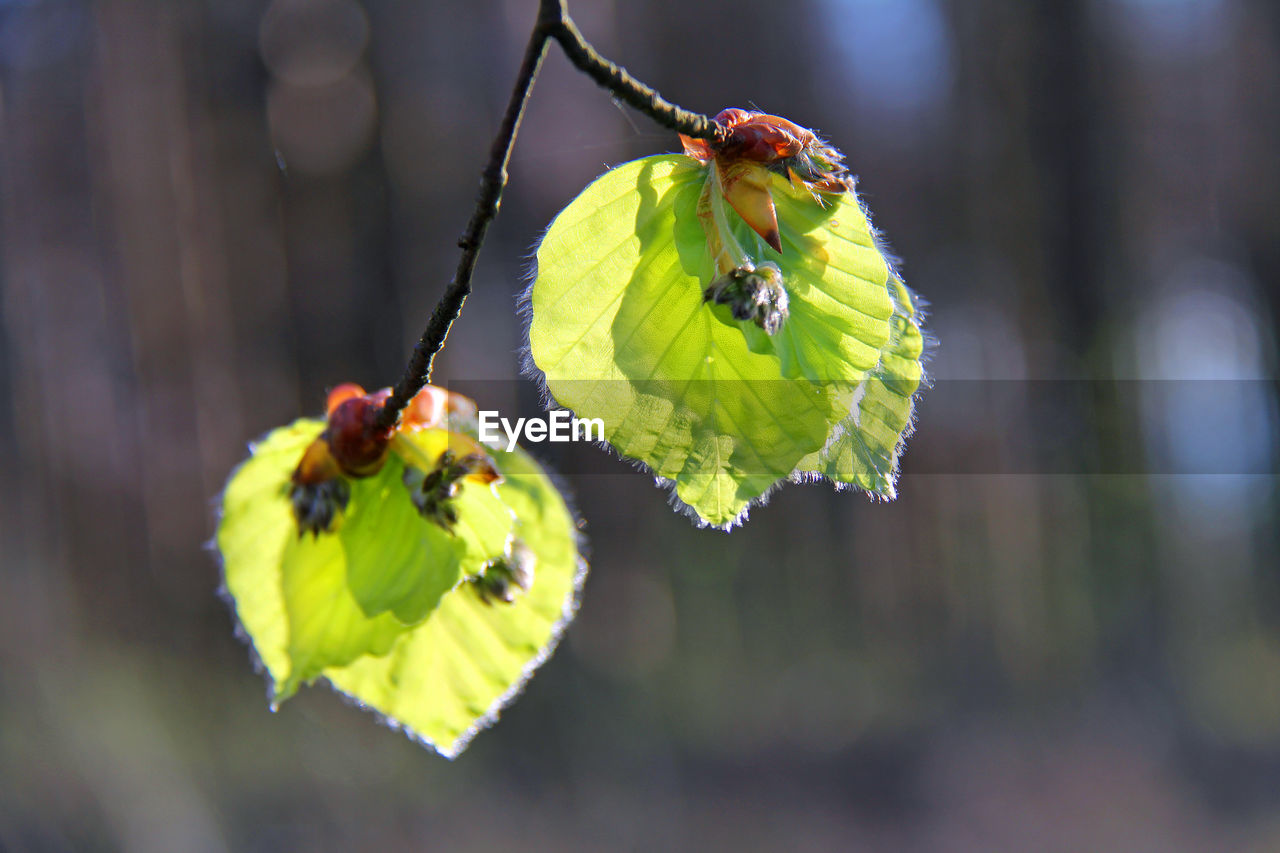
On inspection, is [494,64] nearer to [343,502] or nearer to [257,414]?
[257,414]

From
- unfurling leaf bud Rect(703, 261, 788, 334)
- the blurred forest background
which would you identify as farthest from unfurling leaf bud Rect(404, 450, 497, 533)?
the blurred forest background

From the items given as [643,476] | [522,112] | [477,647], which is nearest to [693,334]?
[522,112]

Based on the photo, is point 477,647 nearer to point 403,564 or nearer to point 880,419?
point 403,564

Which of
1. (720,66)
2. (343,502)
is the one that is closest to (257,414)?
(720,66)

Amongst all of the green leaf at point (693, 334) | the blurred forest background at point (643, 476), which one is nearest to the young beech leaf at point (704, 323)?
the green leaf at point (693, 334)

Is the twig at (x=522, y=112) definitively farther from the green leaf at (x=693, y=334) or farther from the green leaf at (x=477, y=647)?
the green leaf at (x=477, y=647)

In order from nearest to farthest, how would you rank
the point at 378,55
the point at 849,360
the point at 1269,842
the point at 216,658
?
1. the point at 849,360
2. the point at 216,658
3. the point at 1269,842
4. the point at 378,55
